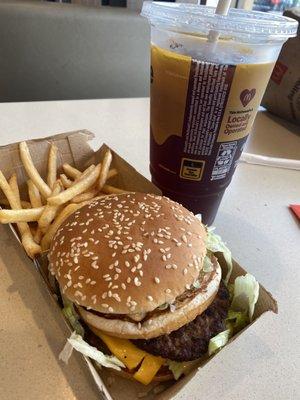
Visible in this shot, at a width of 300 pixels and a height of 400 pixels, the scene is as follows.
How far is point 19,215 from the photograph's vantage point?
96 centimetres

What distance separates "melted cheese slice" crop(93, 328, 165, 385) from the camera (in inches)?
29.4

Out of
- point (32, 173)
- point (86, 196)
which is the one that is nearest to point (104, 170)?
point (86, 196)

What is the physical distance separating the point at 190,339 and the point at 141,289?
0.16 meters

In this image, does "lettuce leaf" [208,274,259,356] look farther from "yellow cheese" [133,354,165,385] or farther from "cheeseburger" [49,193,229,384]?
"yellow cheese" [133,354,165,385]

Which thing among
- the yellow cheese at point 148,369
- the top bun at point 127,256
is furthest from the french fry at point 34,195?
the yellow cheese at point 148,369

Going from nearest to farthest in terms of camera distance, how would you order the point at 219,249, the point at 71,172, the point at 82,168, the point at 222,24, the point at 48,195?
1. the point at 222,24
2. the point at 219,249
3. the point at 48,195
4. the point at 71,172
5. the point at 82,168

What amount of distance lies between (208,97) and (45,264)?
0.60 metres

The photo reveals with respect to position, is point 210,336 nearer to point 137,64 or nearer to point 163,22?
point 163,22

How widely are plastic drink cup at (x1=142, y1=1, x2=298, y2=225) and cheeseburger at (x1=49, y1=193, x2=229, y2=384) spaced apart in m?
0.23

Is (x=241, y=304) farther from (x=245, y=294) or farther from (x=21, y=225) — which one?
(x=21, y=225)

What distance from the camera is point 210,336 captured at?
77cm

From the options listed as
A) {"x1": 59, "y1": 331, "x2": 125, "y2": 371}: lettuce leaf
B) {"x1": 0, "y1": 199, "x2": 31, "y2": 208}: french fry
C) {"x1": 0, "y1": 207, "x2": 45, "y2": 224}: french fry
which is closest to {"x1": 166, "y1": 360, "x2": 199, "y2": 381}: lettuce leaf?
{"x1": 59, "y1": 331, "x2": 125, "y2": 371}: lettuce leaf

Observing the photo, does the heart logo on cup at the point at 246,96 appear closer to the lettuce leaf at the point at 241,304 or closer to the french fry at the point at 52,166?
the lettuce leaf at the point at 241,304

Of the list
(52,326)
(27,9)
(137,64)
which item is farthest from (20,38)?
(52,326)
